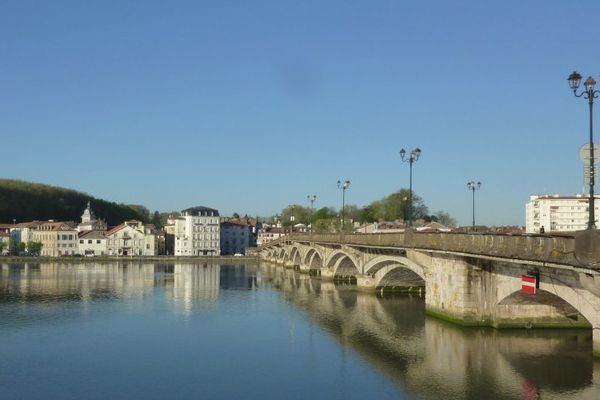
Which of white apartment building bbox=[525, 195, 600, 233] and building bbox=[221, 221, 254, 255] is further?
building bbox=[221, 221, 254, 255]

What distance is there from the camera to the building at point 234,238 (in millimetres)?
179500

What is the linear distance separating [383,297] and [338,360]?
2862 centimetres

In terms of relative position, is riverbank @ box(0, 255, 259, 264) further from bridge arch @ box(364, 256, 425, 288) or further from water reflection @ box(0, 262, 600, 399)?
bridge arch @ box(364, 256, 425, 288)

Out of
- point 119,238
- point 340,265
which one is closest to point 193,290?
point 340,265

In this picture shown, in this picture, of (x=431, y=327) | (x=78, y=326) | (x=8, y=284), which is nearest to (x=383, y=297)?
(x=431, y=327)

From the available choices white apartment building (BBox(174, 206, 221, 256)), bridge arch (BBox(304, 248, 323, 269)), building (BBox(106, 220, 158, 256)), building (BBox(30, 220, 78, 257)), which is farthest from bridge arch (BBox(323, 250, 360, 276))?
building (BBox(30, 220, 78, 257))

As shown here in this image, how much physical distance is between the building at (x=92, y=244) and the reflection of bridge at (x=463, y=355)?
123 metres

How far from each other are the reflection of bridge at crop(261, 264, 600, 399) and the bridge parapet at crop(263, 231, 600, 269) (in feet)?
16.4

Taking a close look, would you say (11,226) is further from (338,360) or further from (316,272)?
(338,360)

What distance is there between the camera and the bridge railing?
24.4m

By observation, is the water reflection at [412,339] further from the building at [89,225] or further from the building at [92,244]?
the building at [89,225]

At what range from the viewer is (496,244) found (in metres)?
31.1

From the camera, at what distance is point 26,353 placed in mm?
33344

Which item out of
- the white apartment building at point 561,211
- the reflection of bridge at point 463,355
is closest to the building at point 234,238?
the white apartment building at point 561,211
